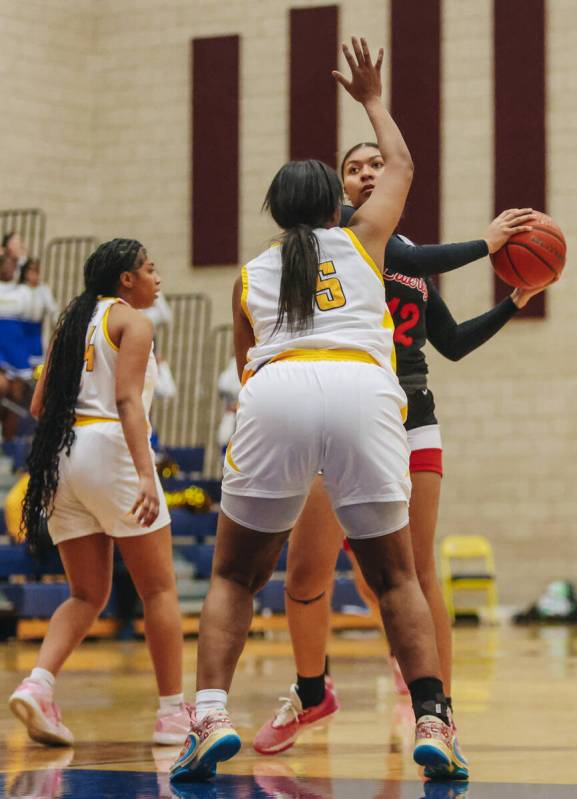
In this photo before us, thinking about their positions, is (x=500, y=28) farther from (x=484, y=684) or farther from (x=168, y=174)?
(x=484, y=684)

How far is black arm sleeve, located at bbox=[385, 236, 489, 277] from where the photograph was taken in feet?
13.0

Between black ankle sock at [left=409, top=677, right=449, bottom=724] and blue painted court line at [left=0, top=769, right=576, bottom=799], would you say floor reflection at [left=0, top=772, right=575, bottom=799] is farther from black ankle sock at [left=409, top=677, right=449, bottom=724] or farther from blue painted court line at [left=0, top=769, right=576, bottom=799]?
black ankle sock at [left=409, top=677, right=449, bottom=724]

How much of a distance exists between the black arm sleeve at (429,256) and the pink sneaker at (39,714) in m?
1.72

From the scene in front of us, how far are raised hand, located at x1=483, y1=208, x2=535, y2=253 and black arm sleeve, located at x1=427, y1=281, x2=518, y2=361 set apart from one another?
29 cm

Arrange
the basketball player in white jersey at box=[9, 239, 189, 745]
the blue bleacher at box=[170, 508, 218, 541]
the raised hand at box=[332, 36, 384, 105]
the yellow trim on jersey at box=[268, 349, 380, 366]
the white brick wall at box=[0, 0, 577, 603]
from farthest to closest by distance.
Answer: the white brick wall at box=[0, 0, 577, 603], the blue bleacher at box=[170, 508, 218, 541], the basketball player in white jersey at box=[9, 239, 189, 745], the raised hand at box=[332, 36, 384, 105], the yellow trim on jersey at box=[268, 349, 380, 366]

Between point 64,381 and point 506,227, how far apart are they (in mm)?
1495

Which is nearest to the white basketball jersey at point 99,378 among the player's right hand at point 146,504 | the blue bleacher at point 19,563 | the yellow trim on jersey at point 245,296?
the player's right hand at point 146,504

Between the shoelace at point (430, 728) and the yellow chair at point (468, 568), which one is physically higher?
the shoelace at point (430, 728)

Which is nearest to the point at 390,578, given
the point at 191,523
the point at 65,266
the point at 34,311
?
the point at 191,523

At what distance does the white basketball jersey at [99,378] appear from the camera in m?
4.66

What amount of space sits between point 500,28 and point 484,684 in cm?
925

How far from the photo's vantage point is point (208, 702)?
347 centimetres

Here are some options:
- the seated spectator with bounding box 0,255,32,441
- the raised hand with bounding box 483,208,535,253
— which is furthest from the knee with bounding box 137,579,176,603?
the seated spectator with bounding box 0,255,32,441

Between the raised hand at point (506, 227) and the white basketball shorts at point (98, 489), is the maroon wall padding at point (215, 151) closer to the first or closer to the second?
the white basketball shorts at point (98, 489)
